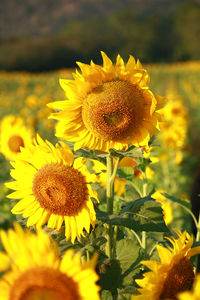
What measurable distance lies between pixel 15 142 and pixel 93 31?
43.7 metres

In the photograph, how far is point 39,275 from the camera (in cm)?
77

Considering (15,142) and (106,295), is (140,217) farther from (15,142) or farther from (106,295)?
(15,142)

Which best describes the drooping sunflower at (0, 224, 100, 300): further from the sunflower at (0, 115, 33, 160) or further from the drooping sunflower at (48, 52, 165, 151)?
the sunflower at (0, 115, 33, 160)

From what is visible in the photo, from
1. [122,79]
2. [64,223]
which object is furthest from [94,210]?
[122,79]

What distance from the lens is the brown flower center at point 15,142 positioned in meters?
2.87

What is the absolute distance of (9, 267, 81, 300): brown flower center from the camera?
0.75m

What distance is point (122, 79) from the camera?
1299mm

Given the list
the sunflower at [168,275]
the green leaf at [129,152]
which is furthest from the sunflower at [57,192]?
the sunflower at [168,275]

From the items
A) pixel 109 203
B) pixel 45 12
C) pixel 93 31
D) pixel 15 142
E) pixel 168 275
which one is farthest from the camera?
pixel 93 31

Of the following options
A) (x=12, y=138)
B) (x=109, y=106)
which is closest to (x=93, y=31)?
(x=12, y=138)

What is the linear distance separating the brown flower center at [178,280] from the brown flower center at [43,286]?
0.32m

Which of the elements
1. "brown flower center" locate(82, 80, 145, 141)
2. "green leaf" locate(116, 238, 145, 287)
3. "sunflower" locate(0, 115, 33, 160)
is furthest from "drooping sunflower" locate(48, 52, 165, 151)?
"sunflower" locate(0, 115, 33, 160)

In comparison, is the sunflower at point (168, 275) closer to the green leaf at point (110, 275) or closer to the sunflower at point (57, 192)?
the green leaf at point (110, 275)

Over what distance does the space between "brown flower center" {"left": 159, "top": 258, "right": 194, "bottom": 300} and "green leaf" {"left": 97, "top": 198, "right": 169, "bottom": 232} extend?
0.16m
